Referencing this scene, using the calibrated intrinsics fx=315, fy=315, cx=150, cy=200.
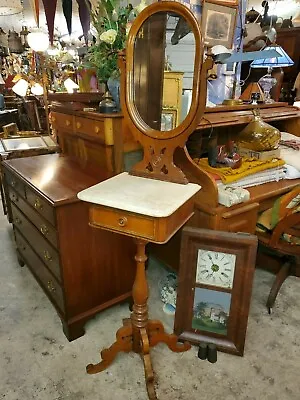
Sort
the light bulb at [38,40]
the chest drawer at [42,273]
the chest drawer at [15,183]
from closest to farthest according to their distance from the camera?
1. the chest drawer at [42,273]
2. the chest drawer at [15,183]
3. the light bulb at [38,40]

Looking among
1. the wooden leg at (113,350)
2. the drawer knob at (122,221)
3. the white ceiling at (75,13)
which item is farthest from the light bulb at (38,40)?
the wooden leg at (113,350)

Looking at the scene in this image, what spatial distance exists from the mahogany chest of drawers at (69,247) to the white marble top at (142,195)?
300mm

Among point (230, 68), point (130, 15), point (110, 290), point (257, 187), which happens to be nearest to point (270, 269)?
point (257, 187)

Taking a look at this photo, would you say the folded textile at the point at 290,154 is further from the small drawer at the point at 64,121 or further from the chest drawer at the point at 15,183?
the chest drawer at the point at 15,183

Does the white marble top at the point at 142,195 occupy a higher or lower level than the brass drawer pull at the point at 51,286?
higher

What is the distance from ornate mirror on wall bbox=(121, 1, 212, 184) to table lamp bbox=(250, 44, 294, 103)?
1.19 meters

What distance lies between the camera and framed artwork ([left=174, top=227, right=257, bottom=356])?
1.55m

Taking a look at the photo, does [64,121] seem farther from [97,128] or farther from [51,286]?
[51,286]

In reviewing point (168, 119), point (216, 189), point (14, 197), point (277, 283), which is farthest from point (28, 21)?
point (277, 283)

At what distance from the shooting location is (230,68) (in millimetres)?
2363

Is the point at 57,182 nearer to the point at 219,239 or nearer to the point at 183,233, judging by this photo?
the point at 183,233

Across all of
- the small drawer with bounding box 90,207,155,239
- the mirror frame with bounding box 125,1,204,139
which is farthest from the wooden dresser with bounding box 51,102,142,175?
the small drawer with bounding box 90,207,155,239

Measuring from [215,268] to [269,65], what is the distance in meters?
1.70

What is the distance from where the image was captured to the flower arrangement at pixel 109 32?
158 centimetres
